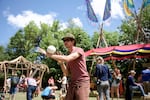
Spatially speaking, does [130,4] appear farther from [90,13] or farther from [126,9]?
[90,13]

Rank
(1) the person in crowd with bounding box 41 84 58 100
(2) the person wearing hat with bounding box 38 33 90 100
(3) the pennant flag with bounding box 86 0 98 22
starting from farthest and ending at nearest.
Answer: (3) the pennant flag with bounding box 86 0 98 22 → (1) the person in crowd with bounding box 41 84 58 100 → (2) the person wearing hat with bounding box 38 33 90 100

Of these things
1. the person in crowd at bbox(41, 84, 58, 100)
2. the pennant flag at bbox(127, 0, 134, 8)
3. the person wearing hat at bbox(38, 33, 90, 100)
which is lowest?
the person in crowd at bbox(41, 84, 58, 100)

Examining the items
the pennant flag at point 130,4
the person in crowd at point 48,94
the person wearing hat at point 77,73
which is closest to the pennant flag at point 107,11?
the pennant flag at point 130,4

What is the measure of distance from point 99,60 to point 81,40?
1672 inches

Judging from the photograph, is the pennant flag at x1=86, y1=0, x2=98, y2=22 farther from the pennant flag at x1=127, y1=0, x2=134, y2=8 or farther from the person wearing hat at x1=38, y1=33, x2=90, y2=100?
the person wearing hat at x1=38, y1=33, x2=90, y2=100

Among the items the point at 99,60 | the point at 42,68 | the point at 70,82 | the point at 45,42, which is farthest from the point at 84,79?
the point at 45,42

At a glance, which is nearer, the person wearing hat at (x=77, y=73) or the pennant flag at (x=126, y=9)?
the person wearing hat at (x=77, y=73)

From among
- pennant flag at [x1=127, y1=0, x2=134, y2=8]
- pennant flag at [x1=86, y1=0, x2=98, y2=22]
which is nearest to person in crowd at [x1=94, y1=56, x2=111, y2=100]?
pennant flag at [x1=127, y1=0, x2=134, y2=8]

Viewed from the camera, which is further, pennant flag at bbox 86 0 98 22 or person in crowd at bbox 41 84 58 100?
pennant flag at bbox 86 0 98 22

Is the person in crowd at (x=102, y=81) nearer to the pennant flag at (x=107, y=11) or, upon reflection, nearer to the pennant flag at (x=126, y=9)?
the pennant flag at (x=126, y=9)

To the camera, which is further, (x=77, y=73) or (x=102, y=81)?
(x=102, y=81)

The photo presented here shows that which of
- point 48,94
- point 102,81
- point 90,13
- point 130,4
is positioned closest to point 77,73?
point 102,81

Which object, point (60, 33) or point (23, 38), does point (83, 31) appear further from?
point (23, 38)

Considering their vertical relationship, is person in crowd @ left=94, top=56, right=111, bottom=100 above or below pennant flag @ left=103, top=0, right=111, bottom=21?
below
